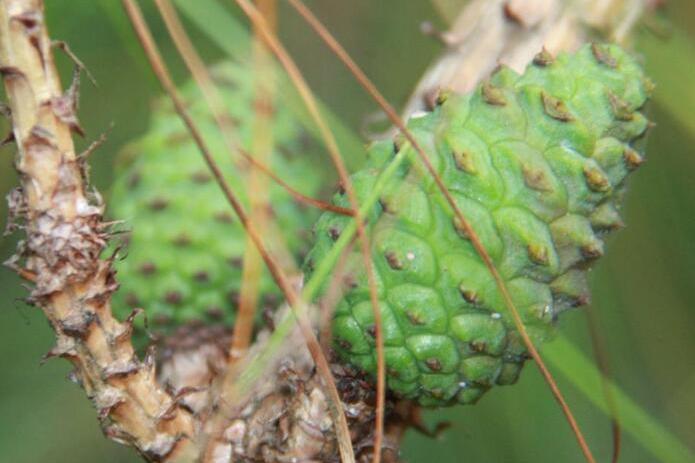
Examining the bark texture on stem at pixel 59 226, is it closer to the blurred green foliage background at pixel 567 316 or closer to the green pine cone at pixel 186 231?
the green pine cone at pixel 186 231

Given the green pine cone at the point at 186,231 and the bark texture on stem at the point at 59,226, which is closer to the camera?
the bark texture on stem at the point at 59,226

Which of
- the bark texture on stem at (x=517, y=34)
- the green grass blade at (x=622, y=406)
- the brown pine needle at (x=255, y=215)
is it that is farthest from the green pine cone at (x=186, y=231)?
the green grass blade at (x=622, y=406)

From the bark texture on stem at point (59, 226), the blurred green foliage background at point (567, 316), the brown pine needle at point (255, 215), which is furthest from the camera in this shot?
the blurred green foliage background at point (567, 316)

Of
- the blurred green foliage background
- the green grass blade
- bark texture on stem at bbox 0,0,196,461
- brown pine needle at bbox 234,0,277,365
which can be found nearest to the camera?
bark texture on stem at bbox 0,0,196,461

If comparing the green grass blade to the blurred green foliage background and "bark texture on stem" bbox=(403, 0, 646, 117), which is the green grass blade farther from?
"bark texture on stem" bbox=(403, 0, 646, 117)

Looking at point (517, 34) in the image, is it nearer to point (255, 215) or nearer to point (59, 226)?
point (255, 215)

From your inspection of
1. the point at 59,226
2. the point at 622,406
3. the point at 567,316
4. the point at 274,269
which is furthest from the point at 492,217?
the point at 567,316

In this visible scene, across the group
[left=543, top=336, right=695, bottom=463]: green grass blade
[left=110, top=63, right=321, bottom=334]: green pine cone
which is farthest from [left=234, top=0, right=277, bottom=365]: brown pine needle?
[left=543, top=336, right=695, bottom=463]: green grass blade

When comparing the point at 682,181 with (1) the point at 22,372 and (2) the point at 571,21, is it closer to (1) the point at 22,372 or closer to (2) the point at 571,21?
(2) the point at 571,21
